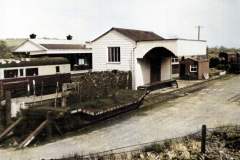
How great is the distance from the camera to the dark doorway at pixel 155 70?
34.9 metres

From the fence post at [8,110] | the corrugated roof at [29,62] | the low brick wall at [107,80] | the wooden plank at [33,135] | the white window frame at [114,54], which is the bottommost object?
the wooden plank at [33,135]

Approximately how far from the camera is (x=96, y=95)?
25.2 m

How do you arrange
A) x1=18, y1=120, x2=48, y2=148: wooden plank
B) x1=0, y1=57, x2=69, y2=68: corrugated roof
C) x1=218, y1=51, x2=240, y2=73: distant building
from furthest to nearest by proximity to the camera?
x1=218, y1=51, x2=240, y2=73: distant building
x1=0, y1=57, x2=69, y2=68: corrugated roof
x1=18, y1=120, x2=48, y2=148: wooden plank

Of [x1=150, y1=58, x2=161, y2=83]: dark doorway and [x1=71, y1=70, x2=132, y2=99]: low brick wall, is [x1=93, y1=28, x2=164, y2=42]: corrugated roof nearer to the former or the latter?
[x1=150, y1=58, x2=161, y2=83]: dark doorway

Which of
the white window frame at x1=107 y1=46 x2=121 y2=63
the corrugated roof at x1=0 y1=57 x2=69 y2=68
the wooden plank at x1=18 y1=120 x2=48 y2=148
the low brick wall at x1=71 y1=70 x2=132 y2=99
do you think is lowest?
the wooden plank at x1=18 y1=120 x2=48 y2=148

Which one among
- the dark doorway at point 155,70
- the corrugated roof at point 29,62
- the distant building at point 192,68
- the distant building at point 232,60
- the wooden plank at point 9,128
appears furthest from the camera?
the distant building at point 232,60

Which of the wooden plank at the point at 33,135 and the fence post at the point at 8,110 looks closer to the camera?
the wooden plank at the point at 33,135

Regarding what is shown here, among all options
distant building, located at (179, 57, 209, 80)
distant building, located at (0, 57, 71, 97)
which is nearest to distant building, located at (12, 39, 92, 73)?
distant building, located at (0, 57, 71, 97)

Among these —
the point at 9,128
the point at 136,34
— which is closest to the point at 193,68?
the point at 136,34

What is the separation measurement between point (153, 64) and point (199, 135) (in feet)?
58.4

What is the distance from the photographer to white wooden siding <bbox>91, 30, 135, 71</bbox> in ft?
105

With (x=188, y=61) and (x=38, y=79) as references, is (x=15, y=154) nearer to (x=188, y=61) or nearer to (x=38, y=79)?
(x=38, y=79)

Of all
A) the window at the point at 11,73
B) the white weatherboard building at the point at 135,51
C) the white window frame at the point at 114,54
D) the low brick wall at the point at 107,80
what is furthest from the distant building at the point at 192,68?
the window at the point at 11,73

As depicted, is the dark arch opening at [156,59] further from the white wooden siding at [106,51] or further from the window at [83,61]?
the window at [83,61]
